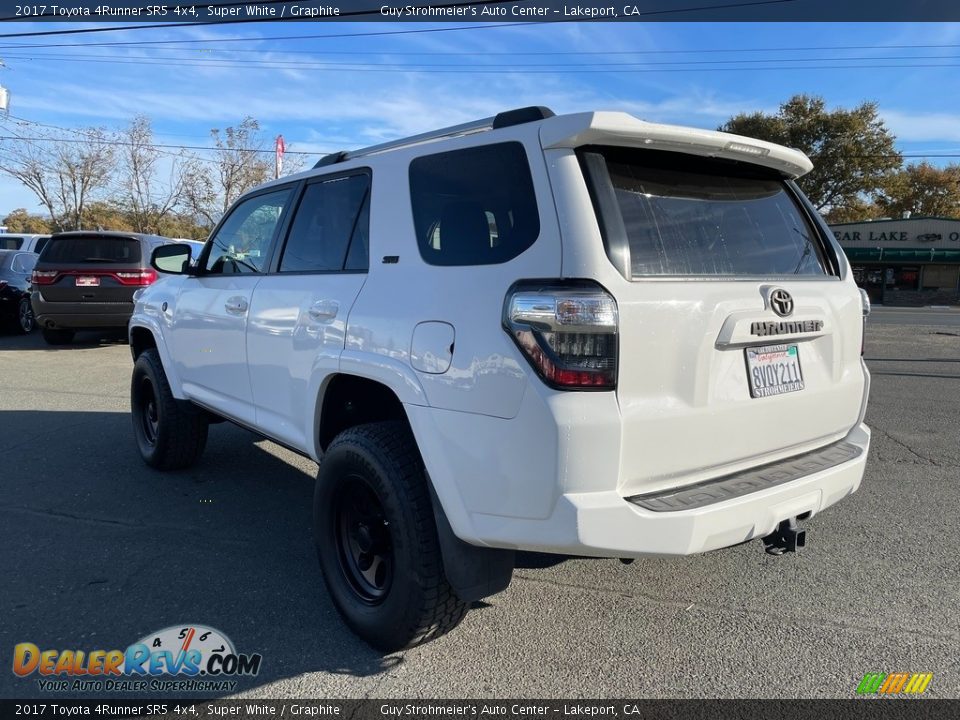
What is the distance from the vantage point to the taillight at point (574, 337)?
84.3 inches

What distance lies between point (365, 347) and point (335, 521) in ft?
2.63

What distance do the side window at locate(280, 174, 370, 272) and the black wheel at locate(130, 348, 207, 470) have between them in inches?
70.1

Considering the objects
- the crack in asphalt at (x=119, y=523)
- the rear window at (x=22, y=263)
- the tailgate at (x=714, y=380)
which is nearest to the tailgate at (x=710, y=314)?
the tailgate at (x=714, y=380)

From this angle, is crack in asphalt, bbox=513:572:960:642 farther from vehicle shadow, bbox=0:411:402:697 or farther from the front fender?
the front fender

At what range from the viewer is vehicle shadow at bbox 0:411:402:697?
2.87 meters

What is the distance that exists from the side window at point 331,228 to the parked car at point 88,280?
27.9ft

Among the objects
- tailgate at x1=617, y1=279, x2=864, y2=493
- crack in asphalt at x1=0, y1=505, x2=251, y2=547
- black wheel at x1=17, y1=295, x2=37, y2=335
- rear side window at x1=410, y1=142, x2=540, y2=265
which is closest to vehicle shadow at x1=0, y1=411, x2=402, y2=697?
crack in asphalt at x1=0, y1=505, x2=251, y2=547

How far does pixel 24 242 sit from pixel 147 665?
653 inches

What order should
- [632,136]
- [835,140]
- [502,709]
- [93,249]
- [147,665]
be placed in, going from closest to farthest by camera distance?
[632,136] < [502,709] < [147,665] < [93,249] < [835,140]

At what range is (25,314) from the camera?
13.4 meters

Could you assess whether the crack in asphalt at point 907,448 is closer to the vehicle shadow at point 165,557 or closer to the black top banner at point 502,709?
the black top banner at point 502,709

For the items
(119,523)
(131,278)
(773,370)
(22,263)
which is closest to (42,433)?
(119,523)

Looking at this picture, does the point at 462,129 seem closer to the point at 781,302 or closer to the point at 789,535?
the point at 781,302

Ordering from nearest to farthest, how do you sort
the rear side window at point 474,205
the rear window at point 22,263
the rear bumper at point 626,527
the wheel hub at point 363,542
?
the rear bumper at point 626,527 → the rear side window at point 474,205 → the wheel hub at point 363,542 → the rear window at point 22,263
